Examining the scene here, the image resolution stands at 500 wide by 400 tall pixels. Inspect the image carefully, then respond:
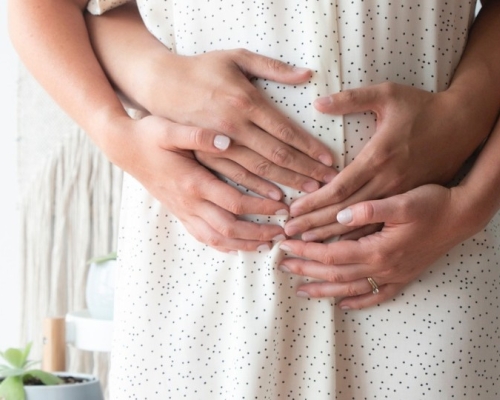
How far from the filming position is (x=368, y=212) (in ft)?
2.20

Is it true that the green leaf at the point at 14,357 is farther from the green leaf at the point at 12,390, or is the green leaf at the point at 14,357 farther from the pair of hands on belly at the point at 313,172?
the pair of hands on belly at the point at 313,172

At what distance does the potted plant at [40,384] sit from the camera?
139 centimetres

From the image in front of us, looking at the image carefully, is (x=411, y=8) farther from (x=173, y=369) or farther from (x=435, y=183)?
(x=173, y=369)

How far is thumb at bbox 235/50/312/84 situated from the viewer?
693mm

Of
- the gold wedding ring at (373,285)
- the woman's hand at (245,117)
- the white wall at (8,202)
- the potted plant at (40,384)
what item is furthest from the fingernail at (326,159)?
the white wall at (8,202)

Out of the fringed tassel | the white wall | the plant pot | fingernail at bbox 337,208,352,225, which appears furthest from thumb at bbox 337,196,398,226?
the white wall

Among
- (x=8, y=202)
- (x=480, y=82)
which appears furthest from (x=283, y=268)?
(x=8, y=202)

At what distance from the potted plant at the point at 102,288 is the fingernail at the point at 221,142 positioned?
1.02 meters

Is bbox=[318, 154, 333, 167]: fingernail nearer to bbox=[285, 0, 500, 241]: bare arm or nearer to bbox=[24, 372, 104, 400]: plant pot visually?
bbox=[285, 0, 500, 241]: bare arm

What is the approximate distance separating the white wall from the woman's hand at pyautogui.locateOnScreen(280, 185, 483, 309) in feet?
5.36

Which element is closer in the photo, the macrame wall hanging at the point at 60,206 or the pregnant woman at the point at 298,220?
the pregnant woman at the point at 298,220

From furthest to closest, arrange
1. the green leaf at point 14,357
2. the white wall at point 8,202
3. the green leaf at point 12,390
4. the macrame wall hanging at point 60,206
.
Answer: the white wall at point 8,202 < the macrame wall hanging at point 60,206 < the green leaf at point 14,357 < the green leaf at point 12,390

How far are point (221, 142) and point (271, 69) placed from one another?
0.08 meters

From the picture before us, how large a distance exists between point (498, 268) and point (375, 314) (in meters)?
0.13
